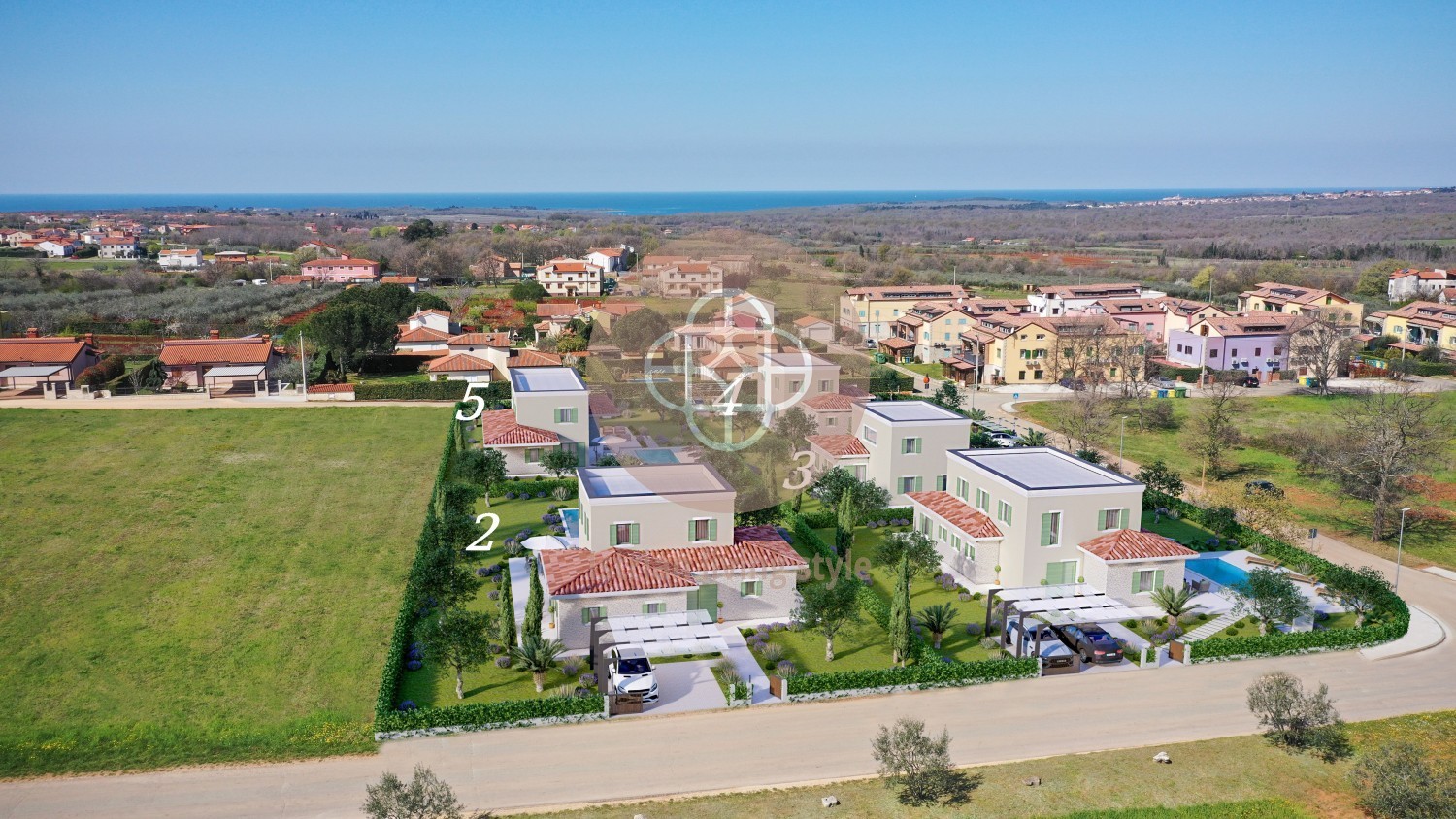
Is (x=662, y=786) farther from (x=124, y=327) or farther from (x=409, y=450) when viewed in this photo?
(x=124, y=327)

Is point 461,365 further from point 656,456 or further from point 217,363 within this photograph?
point 656,456

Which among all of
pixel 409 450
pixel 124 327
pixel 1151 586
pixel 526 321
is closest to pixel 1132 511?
pixel 1151 586

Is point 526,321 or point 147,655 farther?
point 526,321

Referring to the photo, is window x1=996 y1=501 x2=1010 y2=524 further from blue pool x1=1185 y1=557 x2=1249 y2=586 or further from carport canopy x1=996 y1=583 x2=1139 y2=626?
blue pool x1=1185 y1=557 x2=1249 y2=586

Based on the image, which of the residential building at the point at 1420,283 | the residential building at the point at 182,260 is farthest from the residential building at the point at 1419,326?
the residential building at the point at 182,260

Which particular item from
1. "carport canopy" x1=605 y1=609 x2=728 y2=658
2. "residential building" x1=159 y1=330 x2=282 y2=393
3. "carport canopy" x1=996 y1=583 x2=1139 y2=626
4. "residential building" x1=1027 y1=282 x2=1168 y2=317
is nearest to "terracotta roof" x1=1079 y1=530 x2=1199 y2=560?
"carport canopy" x1=996 y1=583 x2=1139 y2=626

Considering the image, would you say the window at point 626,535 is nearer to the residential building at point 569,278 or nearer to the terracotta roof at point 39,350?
the terracotta roof at point 39,350
